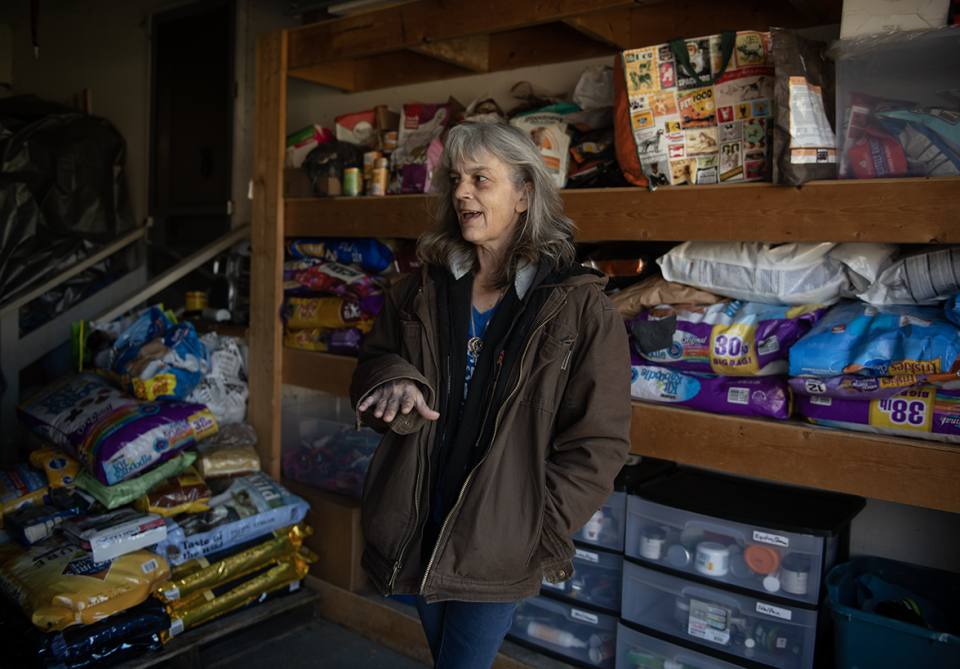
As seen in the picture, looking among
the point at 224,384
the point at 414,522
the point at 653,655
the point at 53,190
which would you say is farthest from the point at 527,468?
the point at 53,190

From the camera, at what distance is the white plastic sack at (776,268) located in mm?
1843

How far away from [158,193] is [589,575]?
12.1 ft

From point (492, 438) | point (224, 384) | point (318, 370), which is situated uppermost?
point (492, 438)

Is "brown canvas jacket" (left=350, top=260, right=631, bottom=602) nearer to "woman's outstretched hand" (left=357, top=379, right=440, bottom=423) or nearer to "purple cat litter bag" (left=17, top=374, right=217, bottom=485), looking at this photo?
"woman's outstretched hand" (left=357, top=379, right=440, bottom=423)

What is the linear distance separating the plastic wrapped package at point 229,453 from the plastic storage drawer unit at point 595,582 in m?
1.39

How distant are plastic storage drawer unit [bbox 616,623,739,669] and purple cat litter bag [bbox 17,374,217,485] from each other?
5.86 ft

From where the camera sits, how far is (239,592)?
8.70 ft

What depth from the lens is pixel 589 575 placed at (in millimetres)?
2373

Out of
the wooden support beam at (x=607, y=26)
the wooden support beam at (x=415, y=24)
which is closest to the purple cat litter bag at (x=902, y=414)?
the wooden support beam at (x=415, y=24)

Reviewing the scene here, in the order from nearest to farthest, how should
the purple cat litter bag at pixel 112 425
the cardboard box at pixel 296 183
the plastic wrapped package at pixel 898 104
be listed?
1. the plastic wrapped package at pixel 898 104
2. the purple cat litter bag at pixel 112 425
3. the cardboard box at pixel 296 183

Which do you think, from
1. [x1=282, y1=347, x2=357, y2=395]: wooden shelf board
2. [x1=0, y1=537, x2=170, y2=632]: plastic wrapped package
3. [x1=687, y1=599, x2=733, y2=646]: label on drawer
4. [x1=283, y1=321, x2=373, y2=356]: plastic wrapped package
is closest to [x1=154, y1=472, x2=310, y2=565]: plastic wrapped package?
[x1=0, y1=537, x2=170, y2=632]: plastic wrapped package

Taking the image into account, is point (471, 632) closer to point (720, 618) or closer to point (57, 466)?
point (720, 618)

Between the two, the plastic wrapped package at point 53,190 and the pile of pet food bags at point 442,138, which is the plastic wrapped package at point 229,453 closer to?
the pile of pet food bags at point 442,138

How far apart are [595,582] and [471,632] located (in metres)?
0.96
